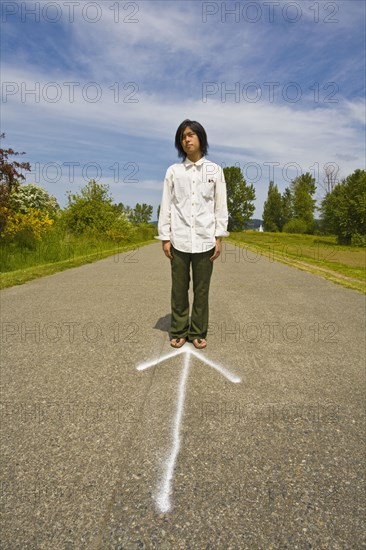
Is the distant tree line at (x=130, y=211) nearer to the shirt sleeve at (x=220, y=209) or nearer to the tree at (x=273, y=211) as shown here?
the tree at (x=273, y=211)

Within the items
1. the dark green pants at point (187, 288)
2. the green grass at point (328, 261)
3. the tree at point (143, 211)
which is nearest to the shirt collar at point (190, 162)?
the dark green pants at point (187, 288)

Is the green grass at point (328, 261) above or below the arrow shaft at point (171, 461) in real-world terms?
above

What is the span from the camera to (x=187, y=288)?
3725mm

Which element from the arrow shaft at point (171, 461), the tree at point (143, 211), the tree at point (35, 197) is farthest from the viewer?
the tree at point (143, 211)

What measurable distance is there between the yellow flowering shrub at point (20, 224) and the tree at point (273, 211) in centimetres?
7833

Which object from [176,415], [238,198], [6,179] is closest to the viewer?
[176,415]

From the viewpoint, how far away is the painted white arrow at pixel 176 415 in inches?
62.2

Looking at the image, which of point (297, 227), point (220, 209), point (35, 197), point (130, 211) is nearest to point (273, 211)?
point (297, 227)

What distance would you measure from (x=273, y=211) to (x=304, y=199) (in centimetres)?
964

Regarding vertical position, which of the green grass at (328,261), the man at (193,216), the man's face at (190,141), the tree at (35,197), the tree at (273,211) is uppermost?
the tree at (273,211)

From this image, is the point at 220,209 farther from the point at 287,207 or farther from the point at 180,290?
the point at 287,207

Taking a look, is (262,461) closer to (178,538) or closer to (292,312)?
(178,538)

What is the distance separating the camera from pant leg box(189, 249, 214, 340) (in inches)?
142

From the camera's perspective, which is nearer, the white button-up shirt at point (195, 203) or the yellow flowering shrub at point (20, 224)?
the white button-up shirt at point (195, 203)
